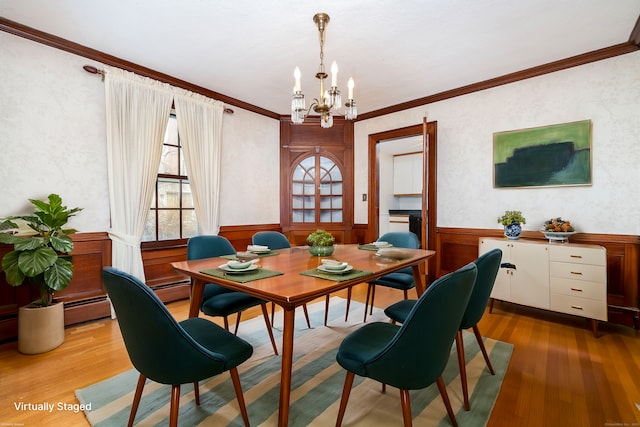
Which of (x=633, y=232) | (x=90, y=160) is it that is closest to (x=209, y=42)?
(x=90, y=160)

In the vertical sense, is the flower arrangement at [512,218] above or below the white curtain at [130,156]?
below

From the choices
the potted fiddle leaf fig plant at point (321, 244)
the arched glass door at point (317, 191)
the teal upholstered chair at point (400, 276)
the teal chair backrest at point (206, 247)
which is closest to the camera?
the potted fiddle leaf fig plant at point (321, 244)

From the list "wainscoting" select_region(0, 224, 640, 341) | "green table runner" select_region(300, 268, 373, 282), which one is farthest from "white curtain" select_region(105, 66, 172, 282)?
"green table runner" select_region(300, 268, 373, 282)

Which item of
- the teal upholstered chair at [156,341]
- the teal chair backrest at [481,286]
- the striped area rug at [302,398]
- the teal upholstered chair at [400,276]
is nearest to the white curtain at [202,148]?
the striped area rug at [302,398]

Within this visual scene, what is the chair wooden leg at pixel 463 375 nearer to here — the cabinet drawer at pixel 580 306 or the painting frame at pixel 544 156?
the cabinet drawer at pixel 580 306

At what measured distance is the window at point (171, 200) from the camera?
3.51 metres

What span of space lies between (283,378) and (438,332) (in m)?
0.74

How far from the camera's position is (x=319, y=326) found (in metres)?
2.78

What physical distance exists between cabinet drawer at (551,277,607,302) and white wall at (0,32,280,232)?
4.51 meters

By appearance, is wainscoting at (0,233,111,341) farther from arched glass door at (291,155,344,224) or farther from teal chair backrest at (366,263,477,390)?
teal chair backrest at (366,263,477,390)

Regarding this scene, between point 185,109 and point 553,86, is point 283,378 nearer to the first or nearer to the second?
point 185,109

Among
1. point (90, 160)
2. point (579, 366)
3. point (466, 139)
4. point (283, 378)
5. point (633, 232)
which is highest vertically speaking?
point (466, 139)

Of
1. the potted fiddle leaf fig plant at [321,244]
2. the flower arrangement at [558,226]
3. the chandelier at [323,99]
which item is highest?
the chandelier at [323,99]

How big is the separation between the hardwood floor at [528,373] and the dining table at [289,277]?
2.84ft
